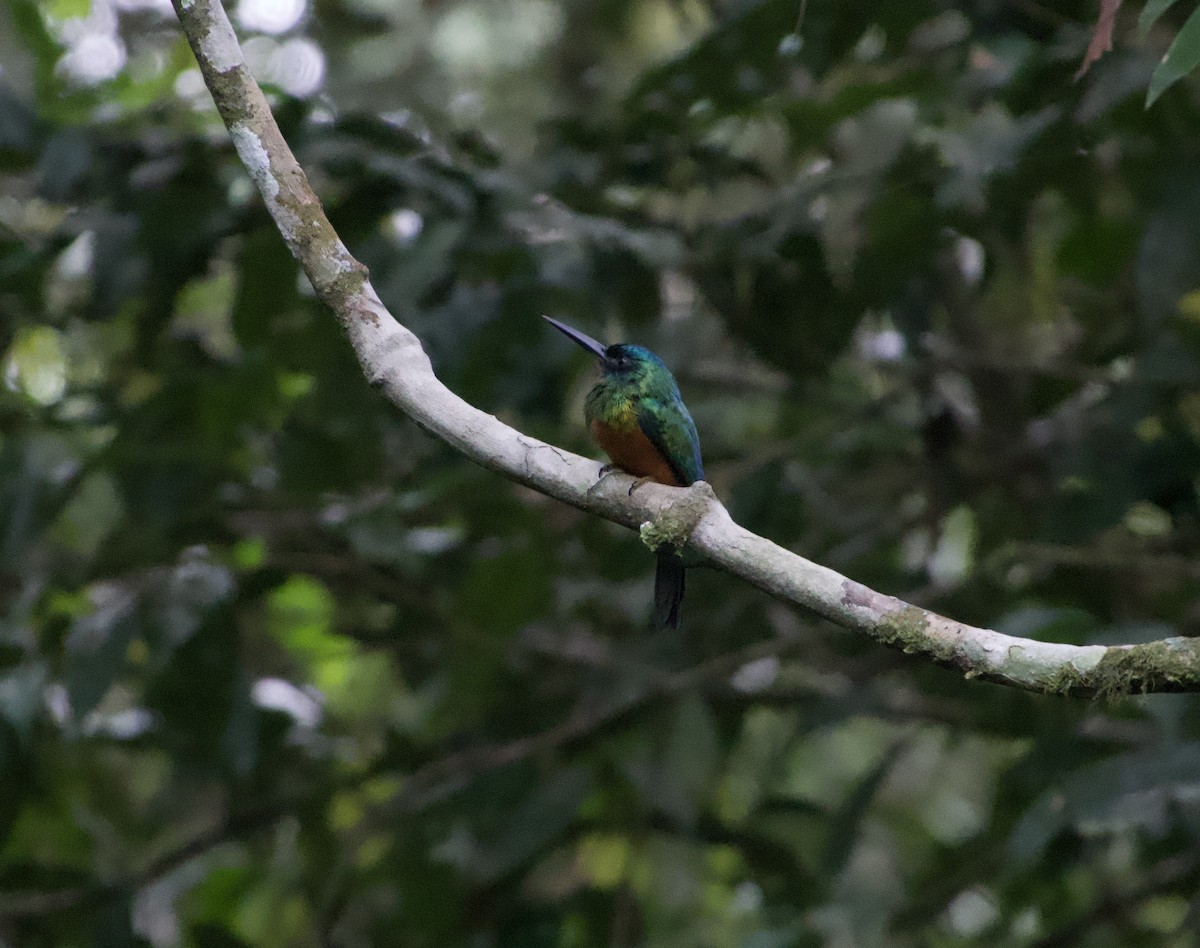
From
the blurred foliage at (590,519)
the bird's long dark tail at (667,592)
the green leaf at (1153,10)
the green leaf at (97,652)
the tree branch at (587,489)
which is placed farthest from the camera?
the green leaf at (97,652)

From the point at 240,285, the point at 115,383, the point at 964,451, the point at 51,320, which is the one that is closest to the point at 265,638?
the point at 115,383

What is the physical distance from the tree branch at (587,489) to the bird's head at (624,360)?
0.84 meters

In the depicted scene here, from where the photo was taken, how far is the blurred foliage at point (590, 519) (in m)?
2.66

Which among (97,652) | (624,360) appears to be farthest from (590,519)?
(97,652)

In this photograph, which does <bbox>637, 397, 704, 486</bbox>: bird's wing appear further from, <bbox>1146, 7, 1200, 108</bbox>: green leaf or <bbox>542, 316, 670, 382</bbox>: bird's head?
<bbox>1146, 7, 1200, 108</bbox>: green leaf

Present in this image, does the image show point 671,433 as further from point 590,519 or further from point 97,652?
point 97,652

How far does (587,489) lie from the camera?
163cm

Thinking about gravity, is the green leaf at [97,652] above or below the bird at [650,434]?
below

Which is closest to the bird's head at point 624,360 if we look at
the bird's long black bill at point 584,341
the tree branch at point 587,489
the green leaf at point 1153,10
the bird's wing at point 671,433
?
the bird's long black bill at point 584,341

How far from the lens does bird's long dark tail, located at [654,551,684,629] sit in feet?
8.29

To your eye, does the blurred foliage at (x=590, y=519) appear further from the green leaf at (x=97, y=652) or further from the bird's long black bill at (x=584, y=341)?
the bird's long black bill at (x=584, y=341)

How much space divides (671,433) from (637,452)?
0.08 metres

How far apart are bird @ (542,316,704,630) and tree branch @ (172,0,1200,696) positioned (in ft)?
2.30

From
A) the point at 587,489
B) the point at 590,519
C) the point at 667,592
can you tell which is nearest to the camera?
the point at 587,489
